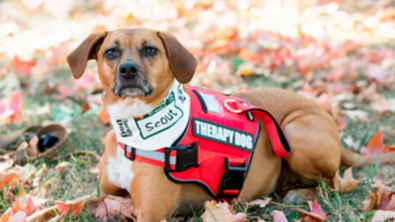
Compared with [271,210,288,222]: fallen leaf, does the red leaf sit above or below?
A: above

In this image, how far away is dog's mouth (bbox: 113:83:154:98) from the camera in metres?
2.73

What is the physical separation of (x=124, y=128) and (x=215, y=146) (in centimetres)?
62

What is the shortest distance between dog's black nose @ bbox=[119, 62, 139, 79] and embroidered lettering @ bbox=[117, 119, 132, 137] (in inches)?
12.0

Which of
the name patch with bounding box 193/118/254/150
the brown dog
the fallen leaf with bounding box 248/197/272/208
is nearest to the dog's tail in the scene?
the brown dog

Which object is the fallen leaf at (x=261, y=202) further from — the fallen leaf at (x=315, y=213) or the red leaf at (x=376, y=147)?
the red leaf at (x=376, y=147)

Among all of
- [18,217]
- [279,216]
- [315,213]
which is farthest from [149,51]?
[315,213]

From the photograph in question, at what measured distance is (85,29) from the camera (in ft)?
25.7

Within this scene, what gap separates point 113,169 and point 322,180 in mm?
1558

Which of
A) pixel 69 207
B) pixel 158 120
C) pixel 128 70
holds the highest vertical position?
pixel 128 70

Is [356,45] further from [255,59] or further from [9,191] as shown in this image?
[9,191]

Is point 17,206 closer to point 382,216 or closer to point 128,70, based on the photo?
point 128,70

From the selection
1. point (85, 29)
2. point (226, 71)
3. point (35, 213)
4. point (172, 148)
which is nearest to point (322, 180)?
point (172, 148)

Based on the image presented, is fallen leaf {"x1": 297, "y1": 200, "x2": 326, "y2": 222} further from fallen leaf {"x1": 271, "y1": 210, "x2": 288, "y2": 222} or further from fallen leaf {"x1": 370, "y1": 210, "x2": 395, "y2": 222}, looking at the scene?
fallen leaf {"x1": 370, "y1": 210, "x2": 395, "y2": 222}

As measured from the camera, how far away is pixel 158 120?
112 inches
